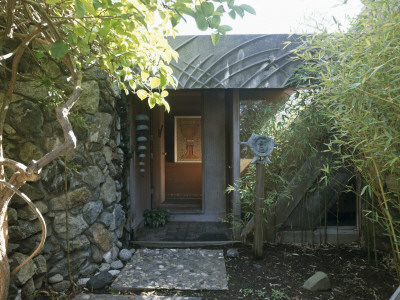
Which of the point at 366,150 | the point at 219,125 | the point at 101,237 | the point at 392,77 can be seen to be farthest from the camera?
the point at 219,125

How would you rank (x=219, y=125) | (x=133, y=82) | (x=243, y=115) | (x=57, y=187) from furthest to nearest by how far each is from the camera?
(x=219, y=125)
(x=243, y=115)
(x=57, y=187)
(x=133, y=82)

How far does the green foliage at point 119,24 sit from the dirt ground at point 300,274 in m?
1.77

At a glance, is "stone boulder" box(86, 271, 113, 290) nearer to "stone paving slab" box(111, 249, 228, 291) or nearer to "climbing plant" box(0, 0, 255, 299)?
"stone paving slab" box(111, 249, 228, 291)

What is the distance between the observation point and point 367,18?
1.78 meters

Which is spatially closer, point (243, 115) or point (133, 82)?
point (133, 82)

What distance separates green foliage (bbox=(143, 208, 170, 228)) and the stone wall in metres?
0.91

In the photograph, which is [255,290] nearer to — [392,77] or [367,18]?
[392,77]

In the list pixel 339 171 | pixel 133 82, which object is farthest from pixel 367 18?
pixel 339 171

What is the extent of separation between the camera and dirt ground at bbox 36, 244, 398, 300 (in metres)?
2.30

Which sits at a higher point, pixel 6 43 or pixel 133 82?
pixel 6 43

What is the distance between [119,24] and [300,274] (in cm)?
259

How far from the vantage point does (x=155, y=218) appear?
4027 mm

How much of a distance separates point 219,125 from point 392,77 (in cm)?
257

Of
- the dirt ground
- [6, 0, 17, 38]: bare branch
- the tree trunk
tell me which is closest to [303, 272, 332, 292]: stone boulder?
the dirt ground
